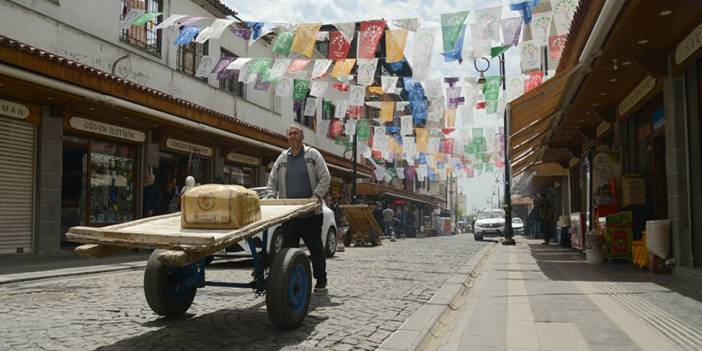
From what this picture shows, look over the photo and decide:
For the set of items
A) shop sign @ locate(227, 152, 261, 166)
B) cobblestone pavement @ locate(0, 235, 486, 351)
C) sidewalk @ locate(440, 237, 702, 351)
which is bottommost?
sidewalk @ locate(440, 237, 702, 351)

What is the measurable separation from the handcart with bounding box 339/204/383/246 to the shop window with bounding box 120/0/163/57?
7.73 metres

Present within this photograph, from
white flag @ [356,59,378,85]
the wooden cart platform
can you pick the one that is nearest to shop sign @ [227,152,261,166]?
white flag @ [356,59,378,85]

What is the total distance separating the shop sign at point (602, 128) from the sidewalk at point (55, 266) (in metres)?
11.2

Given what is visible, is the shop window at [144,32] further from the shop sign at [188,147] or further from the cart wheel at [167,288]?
the cart wheel at [167,288]

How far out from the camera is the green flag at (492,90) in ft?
55.2

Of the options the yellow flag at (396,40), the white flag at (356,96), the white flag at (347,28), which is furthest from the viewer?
the white flag at (356,96)

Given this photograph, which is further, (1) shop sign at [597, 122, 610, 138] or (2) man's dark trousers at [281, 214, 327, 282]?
(1) shop sign at [597, 122, 610, 138]

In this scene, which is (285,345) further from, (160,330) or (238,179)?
(238,179)

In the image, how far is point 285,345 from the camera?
414cm

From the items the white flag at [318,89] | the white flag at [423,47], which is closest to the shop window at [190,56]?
the white flag at [318,89]

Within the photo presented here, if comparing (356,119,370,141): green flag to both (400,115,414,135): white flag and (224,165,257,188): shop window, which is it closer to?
(400,115,414,135): white flag

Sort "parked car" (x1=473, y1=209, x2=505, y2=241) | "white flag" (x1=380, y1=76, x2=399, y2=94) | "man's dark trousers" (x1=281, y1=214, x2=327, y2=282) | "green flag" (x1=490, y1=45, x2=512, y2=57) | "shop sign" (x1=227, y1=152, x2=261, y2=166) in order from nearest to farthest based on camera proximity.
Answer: "man's dark trousers" (x1=281, y1=214, x2=327, y2=282) → "green flag" (x1=490, y1=45, x2=512, y2=57) → "white flag" (x1=380, y1=76, x2=399, y2=94) → "shop sign" (x1=227, y1=152, x2=261, y2=166) → "parked car" (x1=473, y1=209, x2=505, y2=241)

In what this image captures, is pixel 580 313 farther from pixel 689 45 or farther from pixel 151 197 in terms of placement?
pixel 151 197

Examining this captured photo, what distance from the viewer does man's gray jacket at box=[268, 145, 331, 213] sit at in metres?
5.98
